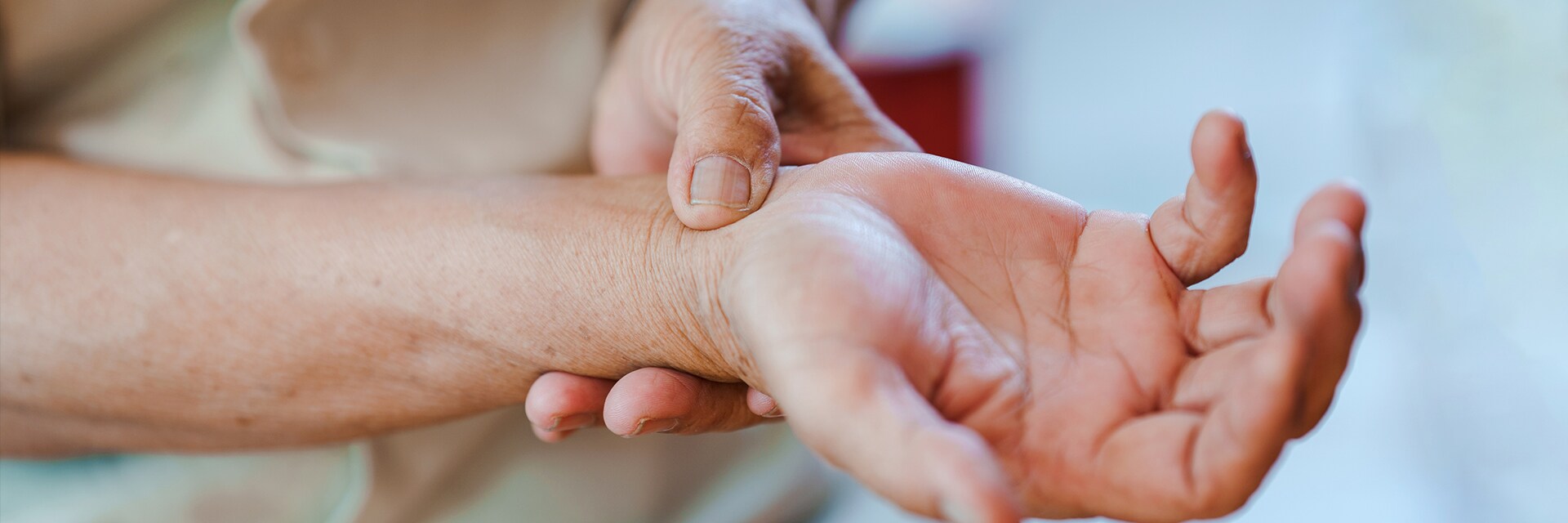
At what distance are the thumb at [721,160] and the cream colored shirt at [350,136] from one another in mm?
283

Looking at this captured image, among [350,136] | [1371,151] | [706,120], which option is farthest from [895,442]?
[1371,151]

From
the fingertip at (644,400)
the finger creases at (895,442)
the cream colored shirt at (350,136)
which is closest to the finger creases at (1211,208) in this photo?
the finger creases at (895,442)

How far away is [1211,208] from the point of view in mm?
549

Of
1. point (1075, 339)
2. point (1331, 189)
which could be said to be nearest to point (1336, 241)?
point (1331, 189)

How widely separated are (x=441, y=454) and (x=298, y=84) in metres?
0.33

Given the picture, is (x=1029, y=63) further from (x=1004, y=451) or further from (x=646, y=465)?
(x=1004, y=451)

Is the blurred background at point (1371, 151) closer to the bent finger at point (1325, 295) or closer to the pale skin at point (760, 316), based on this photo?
the pale skin at point (760, 316)

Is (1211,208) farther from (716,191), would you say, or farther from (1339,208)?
(716,191)

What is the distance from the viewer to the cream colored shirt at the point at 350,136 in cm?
76

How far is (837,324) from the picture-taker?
0.46m

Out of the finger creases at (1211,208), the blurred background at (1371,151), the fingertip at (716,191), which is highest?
the fingertip at (716,191)

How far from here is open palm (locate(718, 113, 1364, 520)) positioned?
1.40 ft

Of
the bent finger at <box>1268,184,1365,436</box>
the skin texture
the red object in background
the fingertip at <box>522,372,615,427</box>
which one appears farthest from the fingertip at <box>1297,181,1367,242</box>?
the red object in background

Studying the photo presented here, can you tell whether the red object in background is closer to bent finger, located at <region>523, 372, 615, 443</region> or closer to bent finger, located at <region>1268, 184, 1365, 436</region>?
bent finger, located at <region>523, 372, 615, 443</region>
